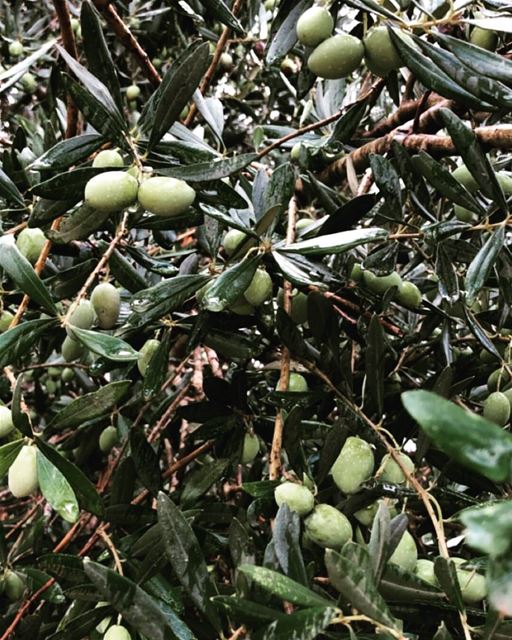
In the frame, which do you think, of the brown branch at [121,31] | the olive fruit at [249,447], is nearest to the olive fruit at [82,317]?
the olive fruit at [249,447]

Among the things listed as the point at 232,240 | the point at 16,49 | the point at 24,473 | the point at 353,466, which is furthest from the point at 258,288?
the point at 16,49

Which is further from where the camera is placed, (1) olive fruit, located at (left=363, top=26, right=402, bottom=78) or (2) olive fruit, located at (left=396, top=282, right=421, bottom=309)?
(2) olive fruit, located at (left=396, top=282, right=421, bottom=309)

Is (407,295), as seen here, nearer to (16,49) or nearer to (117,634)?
(117,634)

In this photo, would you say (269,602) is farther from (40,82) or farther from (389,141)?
(40,82)

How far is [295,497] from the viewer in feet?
2.56

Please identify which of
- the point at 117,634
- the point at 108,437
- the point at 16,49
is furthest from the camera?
the point at 16,49

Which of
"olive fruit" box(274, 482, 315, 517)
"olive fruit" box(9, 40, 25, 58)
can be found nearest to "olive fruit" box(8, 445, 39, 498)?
"olive fruit" box(274, 482, 315, 517)

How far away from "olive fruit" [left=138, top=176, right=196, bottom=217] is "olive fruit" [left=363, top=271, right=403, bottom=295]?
0.48 m

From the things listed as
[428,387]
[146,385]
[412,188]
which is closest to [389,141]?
[412,188]

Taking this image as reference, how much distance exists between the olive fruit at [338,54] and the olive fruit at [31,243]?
1.60 ft

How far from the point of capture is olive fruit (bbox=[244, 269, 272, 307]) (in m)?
0.92

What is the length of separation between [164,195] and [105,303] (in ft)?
0.88

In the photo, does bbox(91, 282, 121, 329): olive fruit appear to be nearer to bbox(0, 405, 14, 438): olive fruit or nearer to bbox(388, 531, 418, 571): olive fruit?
bbox(0, 405, 14, 438): olive fruit

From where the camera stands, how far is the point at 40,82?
8.79 feet
